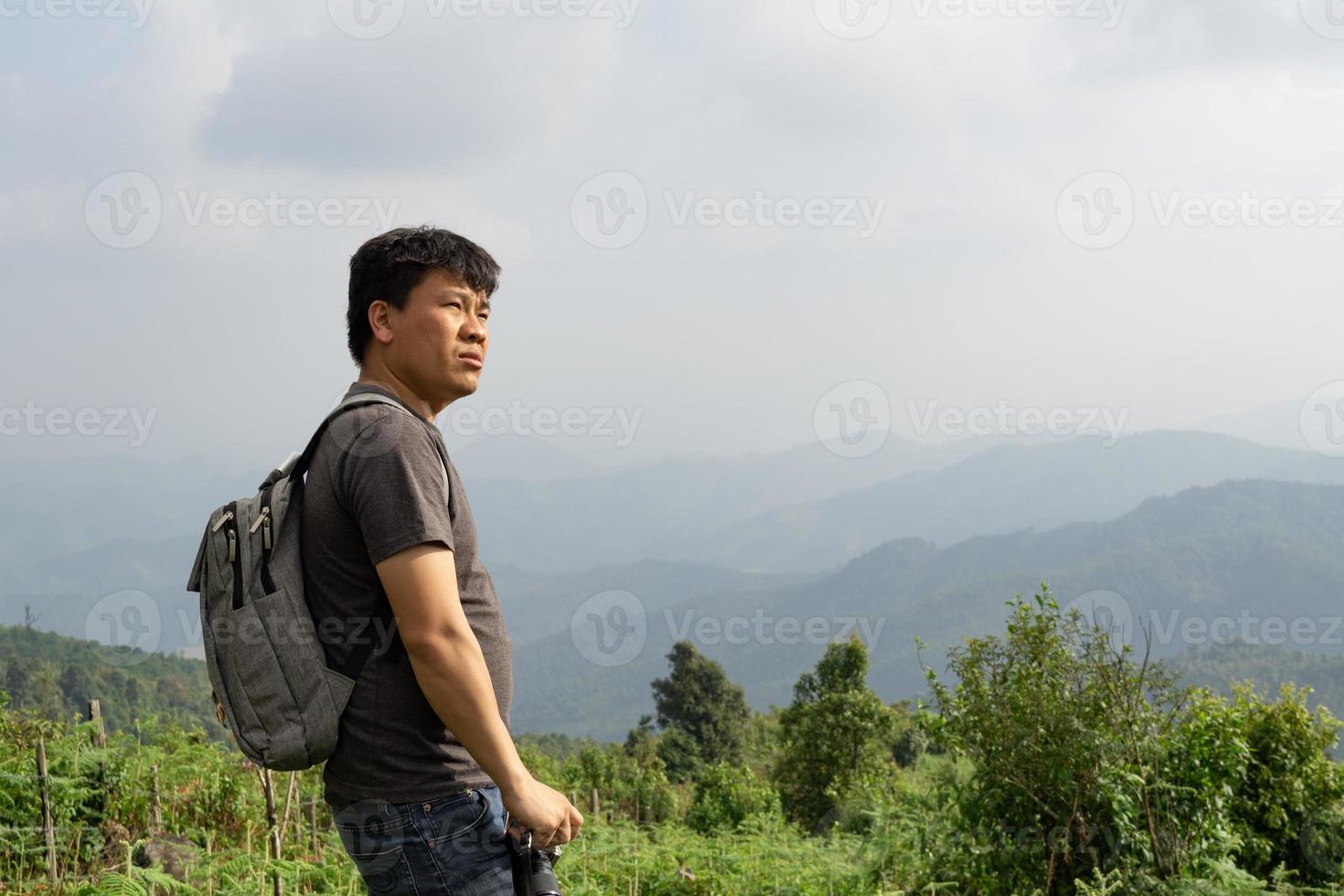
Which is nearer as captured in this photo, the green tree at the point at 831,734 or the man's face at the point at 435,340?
the man's face at the point at 435,340

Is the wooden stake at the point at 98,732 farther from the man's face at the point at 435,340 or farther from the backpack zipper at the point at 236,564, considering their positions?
the man's face at the point at 435,340

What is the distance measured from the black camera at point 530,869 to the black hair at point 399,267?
3.45ft

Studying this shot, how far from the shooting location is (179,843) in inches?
213

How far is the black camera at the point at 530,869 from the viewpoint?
1.95 meters

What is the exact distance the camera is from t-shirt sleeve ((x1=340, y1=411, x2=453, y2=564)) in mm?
1873

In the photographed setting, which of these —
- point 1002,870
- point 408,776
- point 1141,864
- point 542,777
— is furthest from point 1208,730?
point 542,777

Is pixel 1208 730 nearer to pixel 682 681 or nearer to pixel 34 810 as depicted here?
pixel 34 810

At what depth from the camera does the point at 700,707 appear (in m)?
40.3

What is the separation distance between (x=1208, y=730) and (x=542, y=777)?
14.5 meters

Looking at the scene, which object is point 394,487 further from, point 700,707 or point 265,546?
point 700,707

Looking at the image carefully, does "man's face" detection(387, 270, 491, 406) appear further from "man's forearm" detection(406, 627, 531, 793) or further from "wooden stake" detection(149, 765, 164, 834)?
"wooden stake" detection(149, 765, 164, 834)

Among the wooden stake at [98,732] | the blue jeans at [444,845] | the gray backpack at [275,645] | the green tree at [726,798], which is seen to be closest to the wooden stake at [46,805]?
A: the wooden stake at [98,732]

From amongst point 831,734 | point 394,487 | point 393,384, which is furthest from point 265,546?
point 831,734

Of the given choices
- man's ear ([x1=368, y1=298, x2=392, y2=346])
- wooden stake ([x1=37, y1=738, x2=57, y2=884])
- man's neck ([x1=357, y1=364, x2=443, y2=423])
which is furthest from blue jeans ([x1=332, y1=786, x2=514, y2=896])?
wooden stake ([x1=37, y1=738, x2=57, y2=884])
